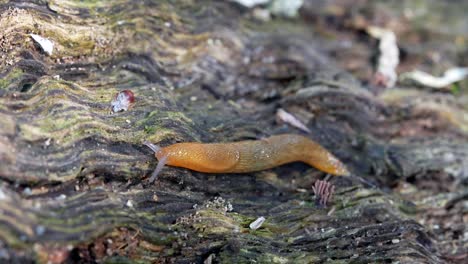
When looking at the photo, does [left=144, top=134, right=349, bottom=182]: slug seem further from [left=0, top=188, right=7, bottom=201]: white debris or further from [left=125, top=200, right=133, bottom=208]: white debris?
[left=0, top=188, right=7, bottom=201]: white debris

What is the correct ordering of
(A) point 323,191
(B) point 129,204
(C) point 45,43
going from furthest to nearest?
(A) point 323,191 < (C) point 45,43 < (B) point 129,204

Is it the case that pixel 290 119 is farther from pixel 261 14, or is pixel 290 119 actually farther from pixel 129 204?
pixel 129 204

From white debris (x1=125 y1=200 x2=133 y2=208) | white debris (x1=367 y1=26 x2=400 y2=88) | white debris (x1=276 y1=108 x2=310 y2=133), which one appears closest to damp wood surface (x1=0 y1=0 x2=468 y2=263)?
white debris (x1=125 y1=200 x2=133 y2=208)

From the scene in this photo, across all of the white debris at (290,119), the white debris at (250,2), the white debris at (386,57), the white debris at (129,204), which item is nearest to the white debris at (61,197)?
the white debris at (129,204)

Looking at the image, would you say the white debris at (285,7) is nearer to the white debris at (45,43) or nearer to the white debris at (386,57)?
the white debris at (386,57)

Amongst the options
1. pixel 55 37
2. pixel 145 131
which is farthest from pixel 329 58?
pixel 55 37

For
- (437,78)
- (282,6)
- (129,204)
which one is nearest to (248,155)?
(129,204)
